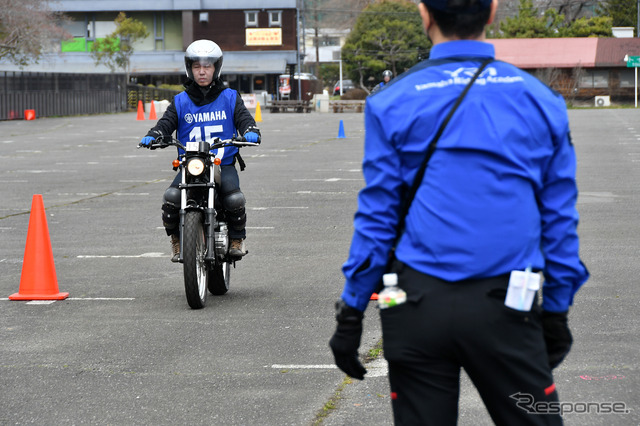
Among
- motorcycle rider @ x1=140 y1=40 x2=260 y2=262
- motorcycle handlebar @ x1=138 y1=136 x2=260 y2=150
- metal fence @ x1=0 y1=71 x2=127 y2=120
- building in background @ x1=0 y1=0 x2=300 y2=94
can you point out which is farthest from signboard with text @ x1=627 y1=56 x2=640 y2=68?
motorcycle handlebar @ x1=138 y1=136 x2=260 y2=150

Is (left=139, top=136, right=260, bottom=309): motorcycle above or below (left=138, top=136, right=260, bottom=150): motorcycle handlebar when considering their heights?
below

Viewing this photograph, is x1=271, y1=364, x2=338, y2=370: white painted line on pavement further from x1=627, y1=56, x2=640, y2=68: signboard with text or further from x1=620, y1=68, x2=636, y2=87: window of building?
x1=620, y1=68, x2=636, y2=87: window of building

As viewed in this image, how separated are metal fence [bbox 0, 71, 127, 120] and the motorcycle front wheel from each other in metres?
38.8

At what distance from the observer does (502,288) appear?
2.85 metres

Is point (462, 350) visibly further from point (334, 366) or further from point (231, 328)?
point (231, 328)

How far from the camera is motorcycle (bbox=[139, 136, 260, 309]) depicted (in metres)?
7.48

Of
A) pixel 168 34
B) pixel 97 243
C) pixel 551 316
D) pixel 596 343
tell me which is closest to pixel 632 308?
pixel 596 343

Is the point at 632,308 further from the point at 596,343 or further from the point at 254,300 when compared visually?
the point at 254,300

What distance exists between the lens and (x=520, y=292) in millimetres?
2832

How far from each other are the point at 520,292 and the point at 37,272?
619 cm

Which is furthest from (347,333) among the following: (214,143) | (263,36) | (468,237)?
(263,36)

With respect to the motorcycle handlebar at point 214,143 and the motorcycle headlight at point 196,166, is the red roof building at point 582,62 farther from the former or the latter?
the motorcycle headlight at point 196,166

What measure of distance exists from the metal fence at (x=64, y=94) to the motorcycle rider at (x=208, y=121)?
126ft

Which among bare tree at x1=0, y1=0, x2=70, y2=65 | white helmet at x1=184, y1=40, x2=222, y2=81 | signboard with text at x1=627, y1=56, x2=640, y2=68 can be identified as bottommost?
white helmet at x1=184, y1=40, x2=222, y2=81
